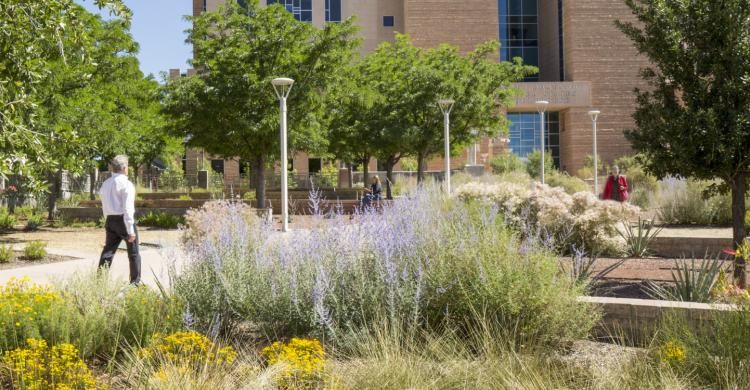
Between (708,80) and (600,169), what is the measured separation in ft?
151

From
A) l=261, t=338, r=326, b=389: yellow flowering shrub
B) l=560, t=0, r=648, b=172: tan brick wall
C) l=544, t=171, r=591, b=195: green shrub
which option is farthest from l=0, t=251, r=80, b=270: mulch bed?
l=560, t=0, r=648, b=172: tan brick wall

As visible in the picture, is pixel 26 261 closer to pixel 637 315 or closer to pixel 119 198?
pixel 119 198

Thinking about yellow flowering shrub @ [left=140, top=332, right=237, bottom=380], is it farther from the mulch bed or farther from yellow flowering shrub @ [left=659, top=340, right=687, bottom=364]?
the mulch bed

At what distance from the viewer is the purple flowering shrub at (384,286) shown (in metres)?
5.00

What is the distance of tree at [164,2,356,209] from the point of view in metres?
21.8

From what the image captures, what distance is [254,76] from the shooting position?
70.5 ft

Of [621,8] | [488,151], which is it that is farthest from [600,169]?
[621,8]

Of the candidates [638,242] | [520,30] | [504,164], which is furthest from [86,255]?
[520,30]

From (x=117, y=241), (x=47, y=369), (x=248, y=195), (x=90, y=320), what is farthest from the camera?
(x=248, y=195)

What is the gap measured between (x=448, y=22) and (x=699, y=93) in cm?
5055

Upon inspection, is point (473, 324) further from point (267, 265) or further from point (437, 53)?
point (437, 53)

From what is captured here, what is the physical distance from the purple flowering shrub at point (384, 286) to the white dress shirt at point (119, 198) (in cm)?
310

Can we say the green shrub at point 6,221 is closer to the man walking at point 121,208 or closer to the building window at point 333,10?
the man walking at point 121,208

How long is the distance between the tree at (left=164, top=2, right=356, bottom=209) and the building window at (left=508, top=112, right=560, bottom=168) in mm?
37342
